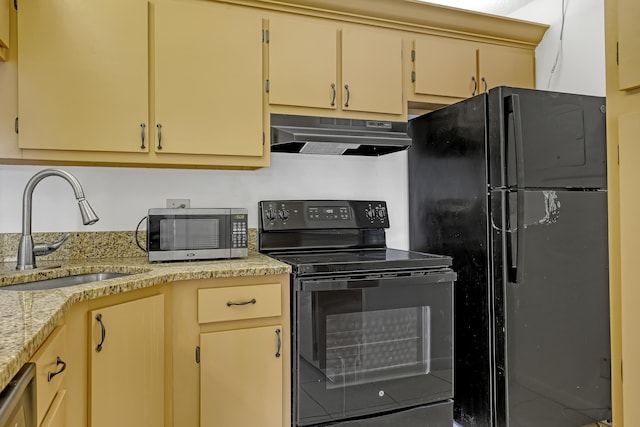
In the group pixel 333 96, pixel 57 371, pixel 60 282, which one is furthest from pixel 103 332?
pixel 333 96

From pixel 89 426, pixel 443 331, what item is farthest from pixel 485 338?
pixel 89 426

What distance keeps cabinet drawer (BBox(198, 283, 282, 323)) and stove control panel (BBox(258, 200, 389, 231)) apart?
0.57m

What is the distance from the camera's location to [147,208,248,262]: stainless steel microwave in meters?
1.90

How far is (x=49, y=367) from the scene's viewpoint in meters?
1.00

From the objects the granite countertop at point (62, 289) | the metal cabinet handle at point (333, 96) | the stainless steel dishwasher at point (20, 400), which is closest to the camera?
the stainless steel dishwasher at point (20, 400)

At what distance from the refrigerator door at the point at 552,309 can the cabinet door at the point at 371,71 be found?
2.53 ft

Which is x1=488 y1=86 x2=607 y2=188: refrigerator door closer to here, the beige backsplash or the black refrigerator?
the black refrigerator

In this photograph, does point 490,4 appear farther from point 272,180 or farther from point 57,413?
point 57,413

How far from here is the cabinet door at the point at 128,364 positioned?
137 cm

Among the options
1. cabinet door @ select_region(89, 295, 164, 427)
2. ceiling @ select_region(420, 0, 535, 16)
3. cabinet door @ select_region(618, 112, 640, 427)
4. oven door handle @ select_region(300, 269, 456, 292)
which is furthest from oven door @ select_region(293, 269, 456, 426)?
ceiling @ select_region(420, 0, 535, 16)

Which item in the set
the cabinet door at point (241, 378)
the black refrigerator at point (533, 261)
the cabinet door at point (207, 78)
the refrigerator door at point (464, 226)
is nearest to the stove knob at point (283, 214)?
the cabinet door at point (207, 78)

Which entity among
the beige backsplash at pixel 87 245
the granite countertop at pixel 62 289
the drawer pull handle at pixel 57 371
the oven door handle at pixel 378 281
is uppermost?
the beige backsplash at pixel 87 245

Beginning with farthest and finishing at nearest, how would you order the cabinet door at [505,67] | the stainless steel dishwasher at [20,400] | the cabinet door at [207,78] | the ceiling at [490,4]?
the ceiling at [490,4]
the cabinet door at [505,67]
the cabinet door at [207,78]
the stainless steel dishwasher at [20,400]

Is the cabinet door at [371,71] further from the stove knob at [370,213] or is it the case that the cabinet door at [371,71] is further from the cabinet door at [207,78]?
the stove knob at [370,213]
